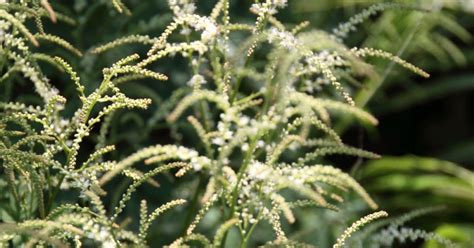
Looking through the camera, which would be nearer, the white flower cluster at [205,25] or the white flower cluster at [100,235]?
the white flower cluster at [100,235]

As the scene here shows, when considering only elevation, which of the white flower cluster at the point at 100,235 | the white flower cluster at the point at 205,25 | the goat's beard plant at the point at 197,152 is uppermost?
the white flower cluster at the point at 205,25

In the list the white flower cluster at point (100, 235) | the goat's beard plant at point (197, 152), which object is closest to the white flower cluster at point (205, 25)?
the goat's beard plant at point (197, 152)

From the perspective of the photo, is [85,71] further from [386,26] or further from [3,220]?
[386,26]

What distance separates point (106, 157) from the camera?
6.12ft

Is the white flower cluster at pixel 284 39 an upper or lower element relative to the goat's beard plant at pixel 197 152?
upper

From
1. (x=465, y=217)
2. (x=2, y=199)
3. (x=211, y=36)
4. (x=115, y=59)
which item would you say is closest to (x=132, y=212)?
(x=115, y=59)

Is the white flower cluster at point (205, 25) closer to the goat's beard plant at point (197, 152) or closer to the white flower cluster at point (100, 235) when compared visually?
the goat's beard plant at point (197, 152)

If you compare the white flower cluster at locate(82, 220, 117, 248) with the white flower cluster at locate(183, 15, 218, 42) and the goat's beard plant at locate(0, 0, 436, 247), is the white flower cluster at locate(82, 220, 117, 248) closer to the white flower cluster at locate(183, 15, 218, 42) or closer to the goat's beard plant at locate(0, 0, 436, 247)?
the goat's beard plant at locate(0, 0, 436, 247)

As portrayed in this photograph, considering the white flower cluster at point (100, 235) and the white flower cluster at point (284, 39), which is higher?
the white flower cluster at point (284, 39)

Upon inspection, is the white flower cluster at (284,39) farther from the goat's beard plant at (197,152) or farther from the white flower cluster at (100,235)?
the white flower cluster at (100,235)

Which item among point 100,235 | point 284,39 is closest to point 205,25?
point 284,39

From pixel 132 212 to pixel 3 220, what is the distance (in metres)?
0.67

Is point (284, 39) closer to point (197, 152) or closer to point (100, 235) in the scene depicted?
point (197, 152)

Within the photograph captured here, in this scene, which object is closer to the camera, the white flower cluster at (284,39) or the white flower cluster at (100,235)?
the white flower cluster at (100,235)
